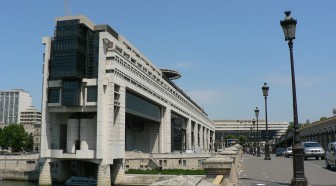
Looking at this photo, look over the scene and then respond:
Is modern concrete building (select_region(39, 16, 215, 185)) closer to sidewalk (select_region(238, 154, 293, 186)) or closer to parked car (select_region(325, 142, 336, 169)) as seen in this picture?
sidewalk (select_region(238, 154, 293, 186))

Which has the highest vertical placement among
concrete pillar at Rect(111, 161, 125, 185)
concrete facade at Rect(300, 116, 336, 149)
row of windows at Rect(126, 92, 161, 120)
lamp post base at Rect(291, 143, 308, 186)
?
row of windows at Rect(126, 92, 161, 120)

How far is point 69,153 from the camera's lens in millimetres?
61250

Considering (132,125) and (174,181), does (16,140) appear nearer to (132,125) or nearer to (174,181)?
(132,125)

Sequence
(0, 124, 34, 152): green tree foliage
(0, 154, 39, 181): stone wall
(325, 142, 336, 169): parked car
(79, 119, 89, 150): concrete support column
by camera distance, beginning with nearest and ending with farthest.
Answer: (325, 142, 336, 169): parked car
(79, 119, 89, 150): concrete support column
(0, 154, 39, 181): stone wall
(0, 124, 34, 152): green tree foliage

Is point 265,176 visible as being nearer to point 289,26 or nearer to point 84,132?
point 289,26

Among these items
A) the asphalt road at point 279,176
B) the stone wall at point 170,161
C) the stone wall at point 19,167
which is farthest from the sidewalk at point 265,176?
the stone wall at point 19,167

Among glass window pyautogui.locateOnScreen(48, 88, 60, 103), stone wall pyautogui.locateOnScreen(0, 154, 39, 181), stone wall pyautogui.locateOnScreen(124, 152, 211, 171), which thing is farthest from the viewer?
stone wall pyautogui.locateOnScreen(124, 152, 211, 171)

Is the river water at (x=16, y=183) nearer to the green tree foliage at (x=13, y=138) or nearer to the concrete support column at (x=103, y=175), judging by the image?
the concrete support column at (x=103, y=175)

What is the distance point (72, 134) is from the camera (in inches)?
2506

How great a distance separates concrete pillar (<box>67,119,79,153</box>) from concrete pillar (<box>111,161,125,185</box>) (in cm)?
715

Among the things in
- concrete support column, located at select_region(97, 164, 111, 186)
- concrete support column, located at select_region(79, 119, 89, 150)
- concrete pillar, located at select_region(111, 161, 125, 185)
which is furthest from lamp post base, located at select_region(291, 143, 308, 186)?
concrete pillar, located at select_region(111, 161, 125, 185)

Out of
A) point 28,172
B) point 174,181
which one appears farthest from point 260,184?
point 28,172

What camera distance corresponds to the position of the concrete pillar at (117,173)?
209 ft

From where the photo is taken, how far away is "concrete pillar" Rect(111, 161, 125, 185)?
63781 mm
